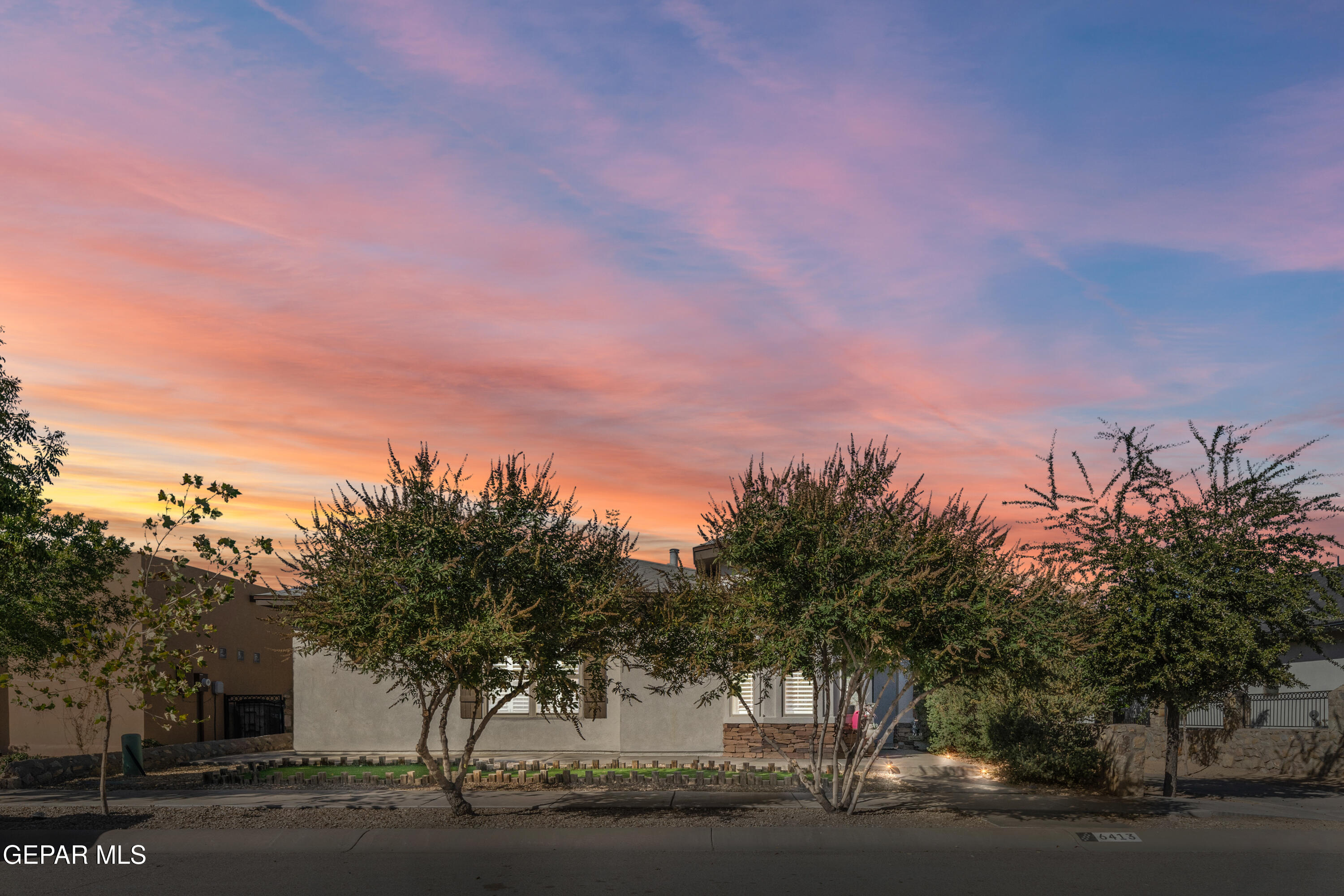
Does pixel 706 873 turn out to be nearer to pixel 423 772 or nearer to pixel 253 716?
pixel 423 772

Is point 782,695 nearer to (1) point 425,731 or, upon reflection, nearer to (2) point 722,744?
(2) point 722,744

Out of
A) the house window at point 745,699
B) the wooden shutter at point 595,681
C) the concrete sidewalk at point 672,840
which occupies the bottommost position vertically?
the concrete sidewalk at point 672,840

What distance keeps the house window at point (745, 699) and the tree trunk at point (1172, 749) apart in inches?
336

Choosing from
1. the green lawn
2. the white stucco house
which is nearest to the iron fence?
the white stucco house

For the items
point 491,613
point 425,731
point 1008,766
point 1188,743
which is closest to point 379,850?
point 425,731

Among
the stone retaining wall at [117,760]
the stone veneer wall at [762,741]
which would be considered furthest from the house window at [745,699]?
the stone retaining wall at [117,760]

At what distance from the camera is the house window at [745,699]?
80.7ft

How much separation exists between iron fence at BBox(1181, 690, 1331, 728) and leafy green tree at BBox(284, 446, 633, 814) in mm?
17687

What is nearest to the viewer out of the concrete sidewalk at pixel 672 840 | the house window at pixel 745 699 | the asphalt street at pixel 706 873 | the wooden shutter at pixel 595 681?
the asphalt street at pixel 706 873

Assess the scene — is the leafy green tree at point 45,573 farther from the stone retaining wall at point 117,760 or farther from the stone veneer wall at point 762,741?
the stone veneer wall at point 762,741

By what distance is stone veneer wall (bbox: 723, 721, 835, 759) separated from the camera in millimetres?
24203

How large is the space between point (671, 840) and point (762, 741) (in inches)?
420

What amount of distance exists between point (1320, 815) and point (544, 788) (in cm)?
1205

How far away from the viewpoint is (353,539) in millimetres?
15000
